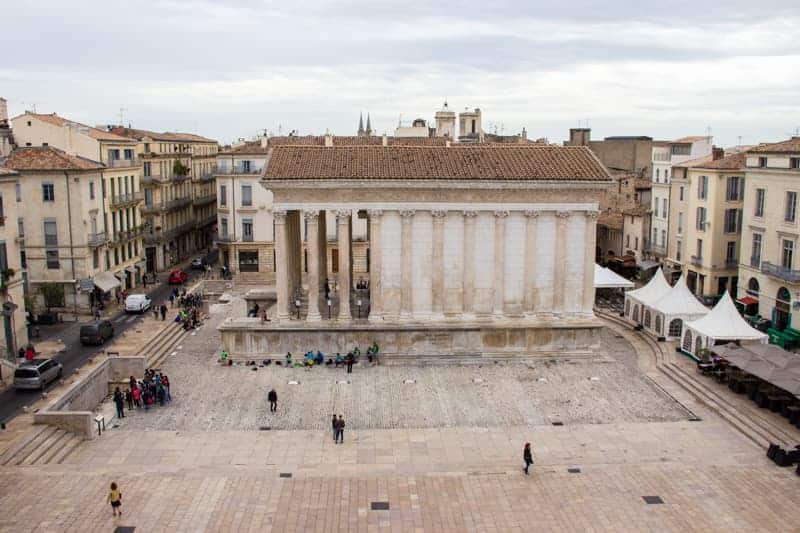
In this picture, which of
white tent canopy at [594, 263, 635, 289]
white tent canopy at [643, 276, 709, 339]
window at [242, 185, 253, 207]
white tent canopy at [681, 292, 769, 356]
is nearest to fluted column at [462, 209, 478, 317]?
white tent canopy at [643, 276, 709, 339]

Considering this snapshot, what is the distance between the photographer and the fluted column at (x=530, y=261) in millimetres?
39125

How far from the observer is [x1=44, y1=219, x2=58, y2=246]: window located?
48469 millimetres

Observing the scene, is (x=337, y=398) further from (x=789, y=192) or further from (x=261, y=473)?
(x=789, y=192)

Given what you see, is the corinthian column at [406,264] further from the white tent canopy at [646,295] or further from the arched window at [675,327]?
the arched window at [675,327]

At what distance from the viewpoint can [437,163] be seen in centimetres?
3956

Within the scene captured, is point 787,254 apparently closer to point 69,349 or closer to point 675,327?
point 675,327

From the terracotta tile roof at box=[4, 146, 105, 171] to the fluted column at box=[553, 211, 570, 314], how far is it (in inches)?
1232

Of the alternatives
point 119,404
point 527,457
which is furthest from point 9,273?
point 527,457

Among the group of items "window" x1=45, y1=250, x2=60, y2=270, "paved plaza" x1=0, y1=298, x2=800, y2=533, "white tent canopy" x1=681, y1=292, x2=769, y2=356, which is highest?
"window" x1=45, y1=250, x2=60, y2=270

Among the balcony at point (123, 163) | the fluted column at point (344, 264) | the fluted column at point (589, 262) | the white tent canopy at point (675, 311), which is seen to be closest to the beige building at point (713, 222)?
the white tent canopy at point (675, 311)

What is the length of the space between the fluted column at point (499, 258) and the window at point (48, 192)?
29444 mm

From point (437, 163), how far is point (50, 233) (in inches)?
1068

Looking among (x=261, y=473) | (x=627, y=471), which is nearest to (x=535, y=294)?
(x=627, y=471)

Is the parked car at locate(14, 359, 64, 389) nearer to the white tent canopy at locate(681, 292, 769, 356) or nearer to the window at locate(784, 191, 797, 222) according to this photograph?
the white tent canopy at locate(681, 292, 769, 356)
